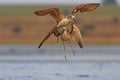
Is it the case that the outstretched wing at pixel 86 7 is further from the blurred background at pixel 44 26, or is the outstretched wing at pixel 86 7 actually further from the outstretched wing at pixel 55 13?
the blurred background at pixel 44 26

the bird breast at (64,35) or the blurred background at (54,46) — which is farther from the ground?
the bird breast at (64,35)

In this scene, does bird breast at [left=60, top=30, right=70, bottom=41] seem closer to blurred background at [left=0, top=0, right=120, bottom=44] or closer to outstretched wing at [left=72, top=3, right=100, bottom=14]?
outstretched wing at [left=72, top=3, right=100, bottom=14]

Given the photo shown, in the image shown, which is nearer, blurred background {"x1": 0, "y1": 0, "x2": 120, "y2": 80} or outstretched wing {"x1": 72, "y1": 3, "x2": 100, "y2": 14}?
outstretched wing {"x1": 72, "y1": 3, "x2": 100, "y2": 14}

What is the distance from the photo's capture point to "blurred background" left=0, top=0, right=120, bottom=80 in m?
24.4

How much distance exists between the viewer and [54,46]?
4903 cm

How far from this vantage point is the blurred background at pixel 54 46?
2443 cm

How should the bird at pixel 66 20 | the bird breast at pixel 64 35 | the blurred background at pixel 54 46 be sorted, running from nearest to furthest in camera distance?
the bird at pixel 66 20, the bird breast at pixel 64 35, the blurred background at pixel 54 46

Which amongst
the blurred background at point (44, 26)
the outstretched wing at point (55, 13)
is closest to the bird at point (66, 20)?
the outstretched wing at point (55, 13)

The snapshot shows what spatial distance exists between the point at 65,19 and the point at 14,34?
46.6 meters

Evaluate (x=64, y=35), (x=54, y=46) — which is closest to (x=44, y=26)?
(x=54, y=46)

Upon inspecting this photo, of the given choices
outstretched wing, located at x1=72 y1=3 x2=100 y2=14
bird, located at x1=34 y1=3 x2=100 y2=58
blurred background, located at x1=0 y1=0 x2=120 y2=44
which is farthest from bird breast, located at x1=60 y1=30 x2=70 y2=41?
blurred background, located at x1=0 y1=0 x2=120 y2=44

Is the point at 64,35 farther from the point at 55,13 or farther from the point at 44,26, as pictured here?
the point at 44,26

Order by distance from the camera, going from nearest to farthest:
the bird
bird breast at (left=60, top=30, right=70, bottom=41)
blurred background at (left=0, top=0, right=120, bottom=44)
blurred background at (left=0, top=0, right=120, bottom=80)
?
the bird
bird breast at (left=60, top=30, right=70, bottom=41)
blurred background at (left=0, top=0, right=120, bottom=80)
blurred background at (left=0, top=0, right=120, bottom=44)
